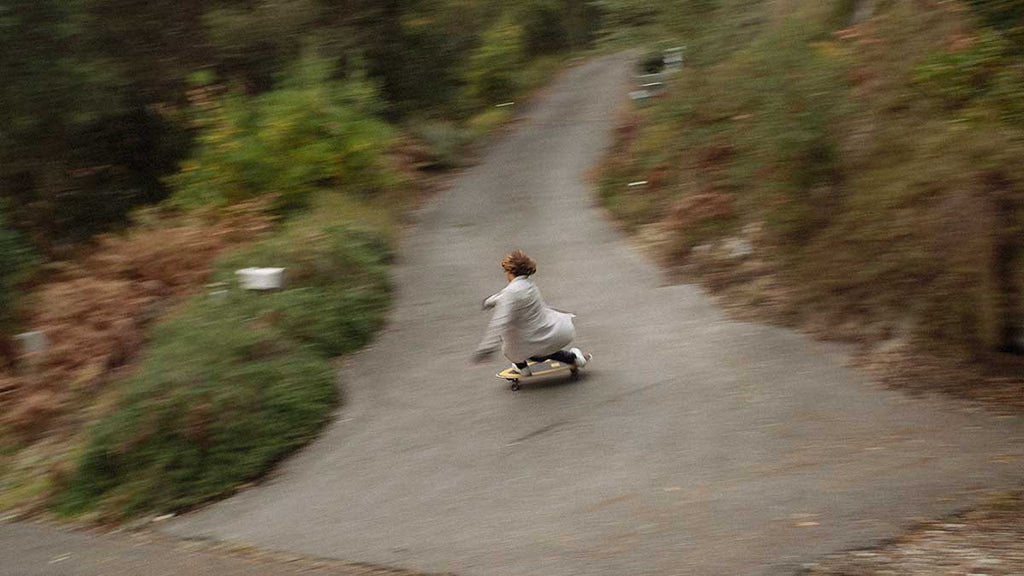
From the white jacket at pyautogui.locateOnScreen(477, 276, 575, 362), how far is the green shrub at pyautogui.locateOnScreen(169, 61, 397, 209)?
7092 millimetres

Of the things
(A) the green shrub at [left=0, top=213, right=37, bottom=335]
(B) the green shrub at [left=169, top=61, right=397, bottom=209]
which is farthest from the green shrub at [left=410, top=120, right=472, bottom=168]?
(A) the green shrub at [left=0, top=213, right=37, bottom=335]

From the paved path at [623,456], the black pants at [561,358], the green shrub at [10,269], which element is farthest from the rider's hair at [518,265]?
the green shrub at [10,269]

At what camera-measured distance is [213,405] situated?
9.67m

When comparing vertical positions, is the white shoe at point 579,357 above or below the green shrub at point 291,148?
below

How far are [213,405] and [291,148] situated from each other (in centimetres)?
727

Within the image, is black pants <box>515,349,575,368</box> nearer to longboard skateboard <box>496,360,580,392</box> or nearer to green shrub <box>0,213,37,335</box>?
longboard skateboard <box>496,360,580,392</box>

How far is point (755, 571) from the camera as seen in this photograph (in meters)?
6.01

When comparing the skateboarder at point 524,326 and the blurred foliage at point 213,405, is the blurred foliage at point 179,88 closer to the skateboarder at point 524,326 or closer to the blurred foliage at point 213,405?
the blurred foliage at point 213,405

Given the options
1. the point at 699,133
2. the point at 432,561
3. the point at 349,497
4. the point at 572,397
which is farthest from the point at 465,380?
the point at 699,133

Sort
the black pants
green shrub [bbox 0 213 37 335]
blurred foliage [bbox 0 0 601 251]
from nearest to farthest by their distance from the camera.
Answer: the black pants < green shrub [bbox 0 213 37 335] < blurred foliage [bbox 0 0 601 251]

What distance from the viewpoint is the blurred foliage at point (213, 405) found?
30.7 feet

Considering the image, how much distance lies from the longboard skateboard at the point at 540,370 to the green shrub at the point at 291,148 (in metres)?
6.88

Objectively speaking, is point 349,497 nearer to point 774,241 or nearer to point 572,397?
point 572,397

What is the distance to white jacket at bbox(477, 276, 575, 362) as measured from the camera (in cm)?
937
